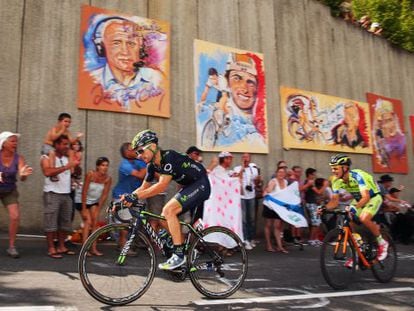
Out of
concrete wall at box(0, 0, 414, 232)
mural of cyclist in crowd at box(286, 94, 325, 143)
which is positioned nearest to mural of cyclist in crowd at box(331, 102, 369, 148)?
concrete wall at box(0, 0, 414, 232)

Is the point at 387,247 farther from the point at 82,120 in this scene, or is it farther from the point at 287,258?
the point at 82,120

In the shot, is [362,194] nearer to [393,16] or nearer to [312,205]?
[312,205]

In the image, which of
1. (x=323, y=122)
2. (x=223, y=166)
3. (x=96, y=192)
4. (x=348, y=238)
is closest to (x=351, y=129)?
(x=323, y=122)

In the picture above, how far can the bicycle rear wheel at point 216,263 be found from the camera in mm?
5047

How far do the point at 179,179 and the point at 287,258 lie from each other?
13.3 feet

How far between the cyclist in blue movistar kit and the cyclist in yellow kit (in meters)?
2.49

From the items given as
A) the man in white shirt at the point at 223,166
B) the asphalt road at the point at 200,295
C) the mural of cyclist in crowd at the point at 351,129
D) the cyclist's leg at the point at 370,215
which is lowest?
the asphalt road at the point at 200,295

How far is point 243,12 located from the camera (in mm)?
12766

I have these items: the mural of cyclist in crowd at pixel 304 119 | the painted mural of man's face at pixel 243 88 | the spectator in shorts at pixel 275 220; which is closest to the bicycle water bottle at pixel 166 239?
the spectator in shorts at pixel 275 220

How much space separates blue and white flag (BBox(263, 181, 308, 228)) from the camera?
929cm

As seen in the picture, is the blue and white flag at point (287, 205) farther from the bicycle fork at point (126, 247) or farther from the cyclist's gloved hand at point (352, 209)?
the bicycle fork at point (126, 247)

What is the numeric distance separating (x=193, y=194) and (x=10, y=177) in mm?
3344

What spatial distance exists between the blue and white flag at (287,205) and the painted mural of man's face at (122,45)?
4.61 m

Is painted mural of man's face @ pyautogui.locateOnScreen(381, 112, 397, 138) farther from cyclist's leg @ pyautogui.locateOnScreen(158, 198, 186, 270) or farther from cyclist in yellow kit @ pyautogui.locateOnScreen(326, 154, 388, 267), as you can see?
cyclist's leg @ pyautogui.locateOnScreen(158, 198, 186, 270)
